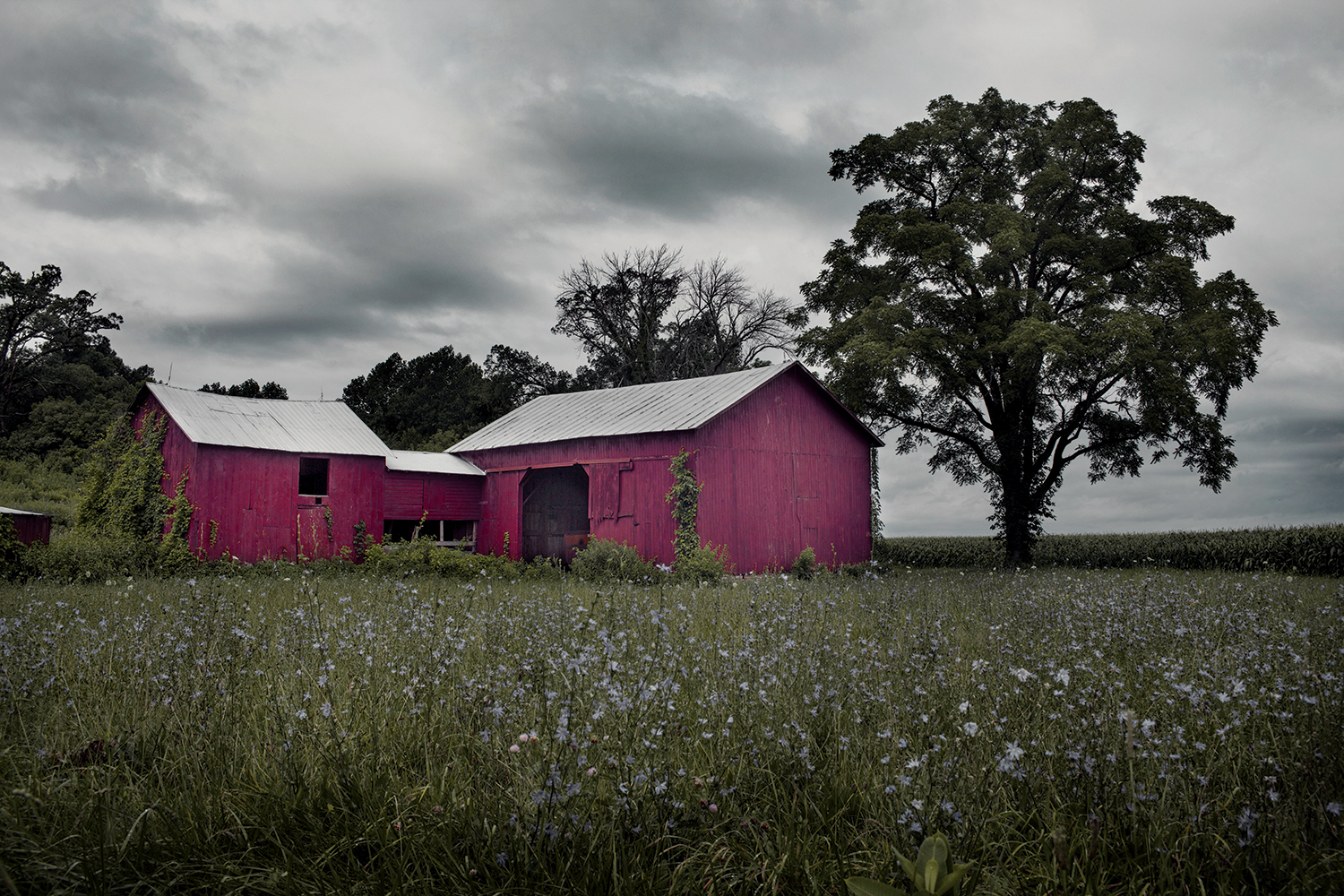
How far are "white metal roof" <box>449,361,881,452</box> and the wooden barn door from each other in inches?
195

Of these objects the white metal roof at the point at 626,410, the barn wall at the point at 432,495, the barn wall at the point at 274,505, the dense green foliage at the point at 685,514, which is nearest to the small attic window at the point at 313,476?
the barn wall at the point at 274,505

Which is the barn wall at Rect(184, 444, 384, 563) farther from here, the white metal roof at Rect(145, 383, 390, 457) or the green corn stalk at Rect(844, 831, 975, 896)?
the green corn stalk at Rect(844, 831, 975, 896)

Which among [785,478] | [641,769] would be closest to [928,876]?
[641,769]

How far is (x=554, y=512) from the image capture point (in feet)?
84.5

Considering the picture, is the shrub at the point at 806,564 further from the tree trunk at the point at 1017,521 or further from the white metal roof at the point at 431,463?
the white metal roof at the point at 431,463

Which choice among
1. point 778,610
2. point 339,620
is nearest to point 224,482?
point 339,620

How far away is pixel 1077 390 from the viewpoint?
74.8ft

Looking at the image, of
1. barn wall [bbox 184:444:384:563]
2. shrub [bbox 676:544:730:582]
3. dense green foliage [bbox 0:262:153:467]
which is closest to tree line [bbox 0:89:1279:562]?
shrub [bbox 676:544:730:582]

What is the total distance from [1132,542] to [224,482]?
1152 inches

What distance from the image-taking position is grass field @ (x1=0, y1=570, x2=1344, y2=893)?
112 inches

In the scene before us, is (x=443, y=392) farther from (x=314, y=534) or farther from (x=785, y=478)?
(x=785, y=478)

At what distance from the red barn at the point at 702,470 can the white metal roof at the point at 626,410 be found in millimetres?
66

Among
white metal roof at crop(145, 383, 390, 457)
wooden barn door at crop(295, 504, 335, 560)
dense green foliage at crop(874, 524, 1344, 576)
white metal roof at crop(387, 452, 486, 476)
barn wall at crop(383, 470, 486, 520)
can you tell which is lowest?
dense green foliage at crop(874, 524, 1344, 576)

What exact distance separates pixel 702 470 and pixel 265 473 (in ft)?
39.4
